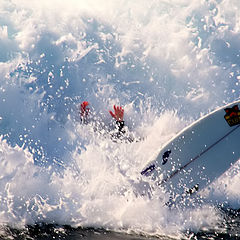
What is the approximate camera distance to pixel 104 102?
7.84 meters

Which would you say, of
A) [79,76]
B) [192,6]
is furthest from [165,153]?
[192,6]

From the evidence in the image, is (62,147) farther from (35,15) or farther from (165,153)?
(35,15)

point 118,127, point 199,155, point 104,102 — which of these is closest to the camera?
point 199,155

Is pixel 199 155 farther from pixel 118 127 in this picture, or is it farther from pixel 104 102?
pixel 104 102

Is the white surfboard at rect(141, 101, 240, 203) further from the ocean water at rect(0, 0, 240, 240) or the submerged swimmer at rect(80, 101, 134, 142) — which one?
the submerged swimmer at rect(80, 101, 134, 142)

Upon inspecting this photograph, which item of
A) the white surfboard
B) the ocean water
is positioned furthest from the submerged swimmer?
the white surfboard

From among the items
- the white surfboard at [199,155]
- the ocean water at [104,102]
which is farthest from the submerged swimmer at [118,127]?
the white surfboard at [199,155]

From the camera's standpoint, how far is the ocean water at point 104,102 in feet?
13.1

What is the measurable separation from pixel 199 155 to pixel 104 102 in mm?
3323

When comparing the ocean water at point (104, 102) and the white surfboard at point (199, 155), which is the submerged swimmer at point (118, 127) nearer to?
the ocean water at point (104, 102)

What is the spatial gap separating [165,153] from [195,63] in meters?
4.37

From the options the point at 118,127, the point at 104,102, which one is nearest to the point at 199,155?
the point at 118,127

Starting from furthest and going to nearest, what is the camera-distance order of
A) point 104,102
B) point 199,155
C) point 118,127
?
point 104,102 < point 118,127 < point 199,155

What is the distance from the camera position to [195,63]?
8789 mm
